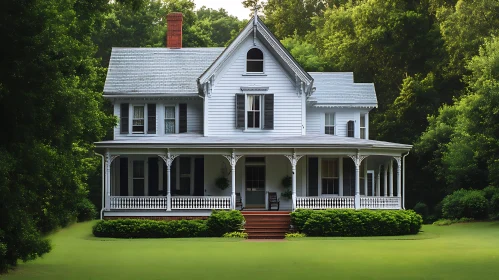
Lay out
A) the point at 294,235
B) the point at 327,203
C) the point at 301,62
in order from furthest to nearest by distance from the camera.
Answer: the point at 301,62
the point at 327,203
the point at 294,235

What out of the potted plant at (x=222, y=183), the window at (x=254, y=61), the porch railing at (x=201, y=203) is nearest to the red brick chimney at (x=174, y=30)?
the window at (x=254, y=61)

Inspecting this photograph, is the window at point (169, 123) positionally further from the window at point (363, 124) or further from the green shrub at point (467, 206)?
the green shrub at point (467, 206)

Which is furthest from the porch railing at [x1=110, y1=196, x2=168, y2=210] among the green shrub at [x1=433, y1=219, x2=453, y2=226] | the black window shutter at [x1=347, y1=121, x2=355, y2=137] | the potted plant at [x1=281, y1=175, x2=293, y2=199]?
the green shrub at [x1=433, y1=219, x2=453, y2=226]

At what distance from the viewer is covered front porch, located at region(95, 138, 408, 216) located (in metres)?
42.5

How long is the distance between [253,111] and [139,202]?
7377 mm

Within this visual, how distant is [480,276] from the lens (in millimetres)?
22719

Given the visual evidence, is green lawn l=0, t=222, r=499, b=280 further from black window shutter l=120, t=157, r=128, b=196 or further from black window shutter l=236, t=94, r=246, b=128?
black window shutter l=236, t=94, r=246, b=128

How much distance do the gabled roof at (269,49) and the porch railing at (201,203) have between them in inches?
232

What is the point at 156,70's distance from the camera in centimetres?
4962

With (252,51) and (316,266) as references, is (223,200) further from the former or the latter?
(316,266)

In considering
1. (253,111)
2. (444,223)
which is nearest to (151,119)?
(253,111)

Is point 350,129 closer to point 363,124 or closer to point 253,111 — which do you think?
point 363,124

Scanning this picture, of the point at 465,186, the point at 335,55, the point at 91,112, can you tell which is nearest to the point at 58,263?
the point at 91,112

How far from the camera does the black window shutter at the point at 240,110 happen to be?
149ft
